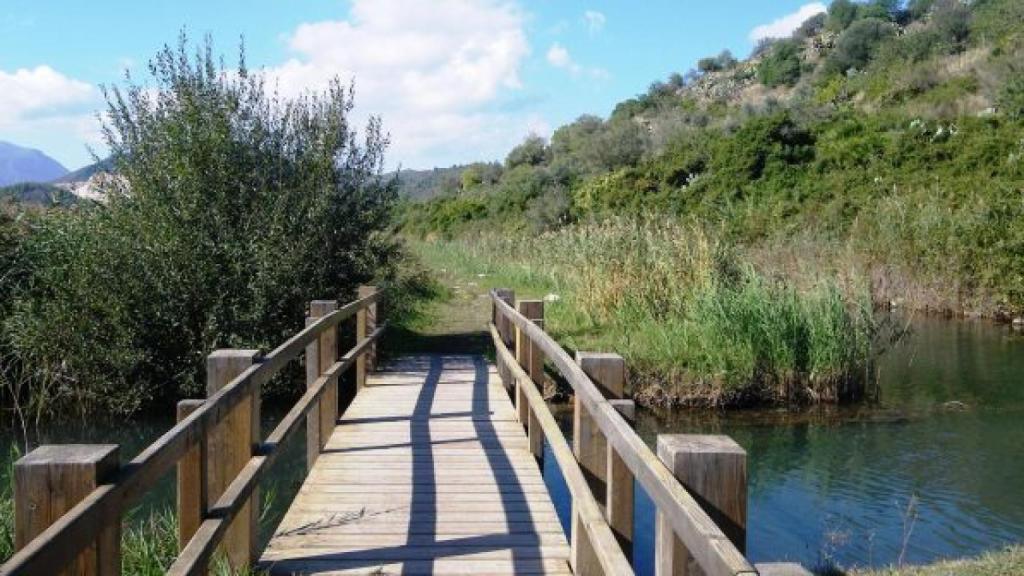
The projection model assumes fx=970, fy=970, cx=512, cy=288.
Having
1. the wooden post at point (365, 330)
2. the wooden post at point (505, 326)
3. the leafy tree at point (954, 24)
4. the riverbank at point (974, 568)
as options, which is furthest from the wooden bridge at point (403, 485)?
the leafy tree at point (954, 24)

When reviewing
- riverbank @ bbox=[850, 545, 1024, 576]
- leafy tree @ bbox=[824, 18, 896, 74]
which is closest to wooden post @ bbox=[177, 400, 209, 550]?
riverbank @ bbox=[850, 545, 1024, 576]

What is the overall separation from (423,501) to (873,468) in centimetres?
507

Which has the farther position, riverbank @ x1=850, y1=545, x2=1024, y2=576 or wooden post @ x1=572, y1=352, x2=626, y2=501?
riverbank @ x1=850, y1=545, x2=1024, y2=576

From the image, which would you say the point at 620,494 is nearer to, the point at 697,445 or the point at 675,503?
the point at 697,445

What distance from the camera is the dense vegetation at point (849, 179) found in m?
18.2

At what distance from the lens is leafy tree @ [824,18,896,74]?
52.7m

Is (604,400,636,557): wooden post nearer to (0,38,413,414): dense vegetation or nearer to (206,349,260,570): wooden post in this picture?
(206,349,260,570): wooden post

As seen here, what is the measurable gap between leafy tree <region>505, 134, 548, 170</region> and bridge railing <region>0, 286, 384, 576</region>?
59953 mm

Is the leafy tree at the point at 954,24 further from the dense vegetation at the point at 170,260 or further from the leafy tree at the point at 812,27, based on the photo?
the dense vegetation at the point at 170,260

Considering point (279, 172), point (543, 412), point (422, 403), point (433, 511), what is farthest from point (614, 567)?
point (279, 172)

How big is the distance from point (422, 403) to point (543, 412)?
3806mm

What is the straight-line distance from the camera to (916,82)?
1491 inches

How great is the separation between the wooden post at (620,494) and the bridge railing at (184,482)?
1.44 m

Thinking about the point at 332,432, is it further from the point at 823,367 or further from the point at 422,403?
the point at 823,367
